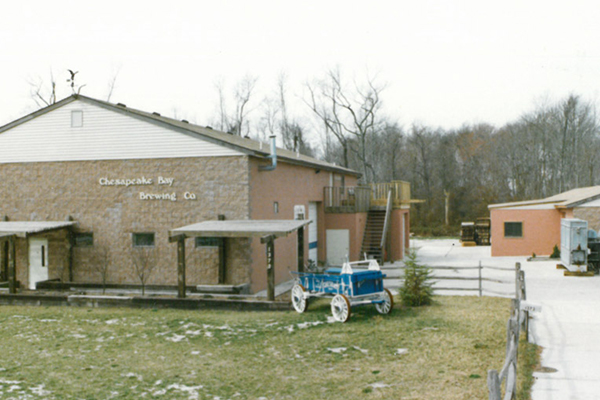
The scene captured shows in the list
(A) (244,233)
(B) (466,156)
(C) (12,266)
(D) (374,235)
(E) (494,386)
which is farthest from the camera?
(B) (466,156)

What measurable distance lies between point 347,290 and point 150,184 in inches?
339

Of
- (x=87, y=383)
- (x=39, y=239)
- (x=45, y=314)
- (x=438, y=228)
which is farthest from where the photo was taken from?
(x=438, y=228)

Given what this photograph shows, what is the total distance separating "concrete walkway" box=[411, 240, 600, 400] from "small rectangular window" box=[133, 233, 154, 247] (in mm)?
11626

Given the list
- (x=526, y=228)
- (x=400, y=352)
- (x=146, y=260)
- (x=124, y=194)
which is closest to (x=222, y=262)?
(x=146, y=260)

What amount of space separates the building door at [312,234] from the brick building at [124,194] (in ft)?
8.88

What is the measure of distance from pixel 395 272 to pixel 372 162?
93.2ft

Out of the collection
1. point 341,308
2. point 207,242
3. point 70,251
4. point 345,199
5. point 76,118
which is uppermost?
point 76,118

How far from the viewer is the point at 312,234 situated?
24.1m

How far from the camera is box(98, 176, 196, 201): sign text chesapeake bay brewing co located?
1850 centimetres

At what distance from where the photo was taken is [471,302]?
15.2m

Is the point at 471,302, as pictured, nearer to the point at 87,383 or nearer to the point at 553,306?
the point at 553,306

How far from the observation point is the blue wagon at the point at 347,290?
42.3ft

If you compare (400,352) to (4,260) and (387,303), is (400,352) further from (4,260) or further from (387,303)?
(4,260)

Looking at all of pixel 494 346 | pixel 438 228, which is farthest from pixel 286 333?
pixel 438 228
